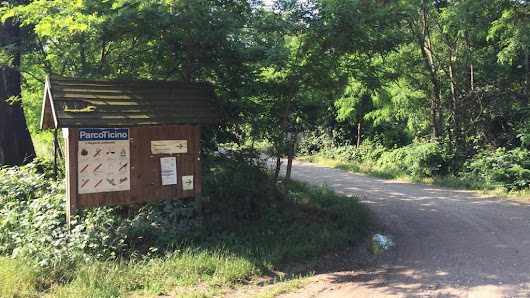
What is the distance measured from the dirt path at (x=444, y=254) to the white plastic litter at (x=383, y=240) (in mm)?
150

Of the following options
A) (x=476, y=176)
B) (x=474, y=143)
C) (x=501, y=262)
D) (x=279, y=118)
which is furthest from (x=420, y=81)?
(x=501, y=262)

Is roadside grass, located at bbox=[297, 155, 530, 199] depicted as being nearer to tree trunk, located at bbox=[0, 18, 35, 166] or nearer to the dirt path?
the dirt path

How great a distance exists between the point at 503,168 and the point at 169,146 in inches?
489

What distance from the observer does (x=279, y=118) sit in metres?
8.64

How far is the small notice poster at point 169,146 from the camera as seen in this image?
6.97m

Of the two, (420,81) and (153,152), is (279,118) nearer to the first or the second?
(153,152)

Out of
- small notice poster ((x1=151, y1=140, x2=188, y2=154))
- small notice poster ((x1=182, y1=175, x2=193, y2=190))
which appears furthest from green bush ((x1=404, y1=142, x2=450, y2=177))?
small notice poster ((x1=151, y1=140, x2=188, y2=154))

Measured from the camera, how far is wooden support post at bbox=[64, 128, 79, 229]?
624cm

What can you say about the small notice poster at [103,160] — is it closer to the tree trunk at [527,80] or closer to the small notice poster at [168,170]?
the small notice poster at [168,170]

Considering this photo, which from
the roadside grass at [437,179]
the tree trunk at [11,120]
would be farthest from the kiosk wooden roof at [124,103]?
the roadside grass at [437,179]

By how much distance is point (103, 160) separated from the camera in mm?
6535

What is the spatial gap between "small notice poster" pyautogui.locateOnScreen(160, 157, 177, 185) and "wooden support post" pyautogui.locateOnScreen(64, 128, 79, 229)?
140 cm

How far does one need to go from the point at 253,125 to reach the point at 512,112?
13561mm

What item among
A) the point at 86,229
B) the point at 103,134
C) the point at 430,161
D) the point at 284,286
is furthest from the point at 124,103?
the point at 430,161
